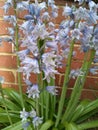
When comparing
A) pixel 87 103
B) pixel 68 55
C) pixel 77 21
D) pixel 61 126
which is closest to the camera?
pixel 77 21

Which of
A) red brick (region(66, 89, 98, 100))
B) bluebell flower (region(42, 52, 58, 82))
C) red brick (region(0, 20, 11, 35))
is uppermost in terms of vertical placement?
bluebell flower (region(42, 52, 58, 82))

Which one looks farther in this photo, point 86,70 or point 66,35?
point 86,70

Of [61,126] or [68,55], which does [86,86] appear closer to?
[61,126]

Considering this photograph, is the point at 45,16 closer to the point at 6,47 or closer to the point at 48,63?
the point at 48,63

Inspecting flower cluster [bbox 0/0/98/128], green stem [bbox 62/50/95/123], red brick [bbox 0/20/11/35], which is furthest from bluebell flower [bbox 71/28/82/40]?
red brick [bbox 0/20/11/35]

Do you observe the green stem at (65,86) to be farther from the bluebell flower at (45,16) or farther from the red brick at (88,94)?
the red brick at (88,94)

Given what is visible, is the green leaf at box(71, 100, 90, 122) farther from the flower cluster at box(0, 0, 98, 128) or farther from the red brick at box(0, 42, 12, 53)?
the red brick at box(0, 42, 12, 53)

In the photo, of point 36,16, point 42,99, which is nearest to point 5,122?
point 42,99

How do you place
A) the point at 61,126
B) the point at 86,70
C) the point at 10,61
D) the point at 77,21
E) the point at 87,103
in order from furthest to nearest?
1. the point at 10,61
2. the point at 87,103
3. the point at 61,126
4. the point at 86,70
5. the point at 77,21

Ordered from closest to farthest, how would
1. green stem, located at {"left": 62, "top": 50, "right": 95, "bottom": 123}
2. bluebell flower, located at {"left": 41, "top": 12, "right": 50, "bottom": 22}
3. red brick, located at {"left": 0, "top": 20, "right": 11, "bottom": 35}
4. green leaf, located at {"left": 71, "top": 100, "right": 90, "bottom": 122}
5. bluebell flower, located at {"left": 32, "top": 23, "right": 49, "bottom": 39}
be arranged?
bluebell flower, located at {"left": 32, "top": 23, "right": 49, "bottom": 39}, bluebell flower, located at {"left": 41, "top": 12, "right": 50, "bottom": 22}, green stem, located at {"left": 62, "top": 50, "right": 95, "bottom": 123}, green leaf, located at {"left": 71, "top": 100, "right": 90, "bottom": 122}, red brick, located at {"left": 0, "top": 20, "right": 11, "bottom": 35}
